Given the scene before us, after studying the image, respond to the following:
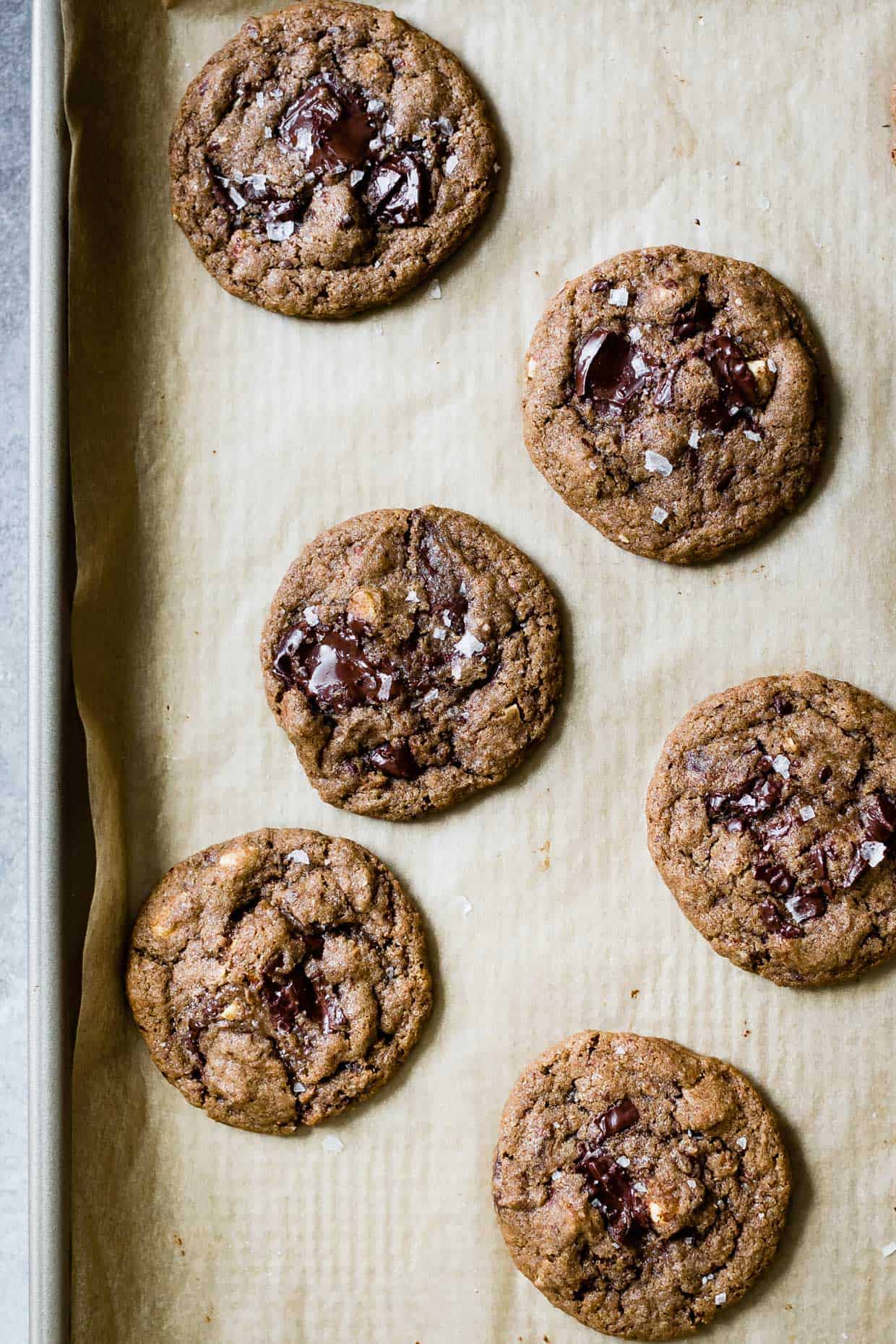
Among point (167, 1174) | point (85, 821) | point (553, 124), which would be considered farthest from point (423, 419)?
point (167, 1174)

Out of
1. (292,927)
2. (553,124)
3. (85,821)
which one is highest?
(553,124)

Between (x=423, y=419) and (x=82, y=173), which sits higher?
(x=82, y=173)

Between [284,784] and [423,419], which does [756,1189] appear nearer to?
[284,784]

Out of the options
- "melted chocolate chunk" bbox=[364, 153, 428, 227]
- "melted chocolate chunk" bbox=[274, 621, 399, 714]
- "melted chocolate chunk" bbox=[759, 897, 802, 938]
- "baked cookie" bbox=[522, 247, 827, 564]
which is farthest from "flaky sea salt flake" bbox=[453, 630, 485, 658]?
"melted chocolate chunk" bbox=[364, 153, 428, 227]

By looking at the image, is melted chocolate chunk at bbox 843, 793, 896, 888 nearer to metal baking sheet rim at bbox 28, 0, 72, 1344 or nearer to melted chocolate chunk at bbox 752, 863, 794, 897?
melted chocolate chunk at bbox 752, 863, 794, 897

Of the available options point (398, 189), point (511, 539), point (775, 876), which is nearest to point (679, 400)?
point (511, 539)

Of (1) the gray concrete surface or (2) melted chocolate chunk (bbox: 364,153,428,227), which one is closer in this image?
(2) melted chocolate chunk (bbox: 364,153,428,227)
